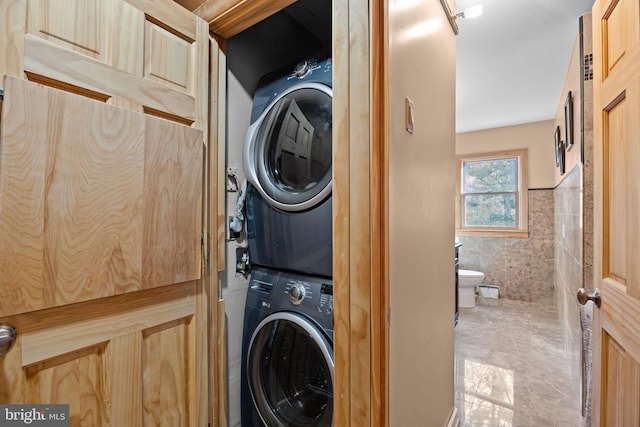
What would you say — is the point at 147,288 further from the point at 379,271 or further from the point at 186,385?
the point at 379,271

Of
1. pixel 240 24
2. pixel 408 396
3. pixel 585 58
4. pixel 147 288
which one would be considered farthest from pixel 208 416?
pixel 585 58

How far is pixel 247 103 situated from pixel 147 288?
104 centimetres

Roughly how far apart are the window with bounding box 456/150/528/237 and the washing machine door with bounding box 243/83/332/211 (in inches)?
154

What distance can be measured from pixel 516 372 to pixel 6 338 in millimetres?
2865

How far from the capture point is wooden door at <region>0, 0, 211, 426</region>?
2.49 feet

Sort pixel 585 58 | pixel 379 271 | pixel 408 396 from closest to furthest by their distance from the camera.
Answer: pixel 379 271, pixel 408 396, pixel 585 58

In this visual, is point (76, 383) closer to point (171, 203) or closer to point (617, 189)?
point (171, 203)

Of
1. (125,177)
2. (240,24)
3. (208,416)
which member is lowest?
(208,416)

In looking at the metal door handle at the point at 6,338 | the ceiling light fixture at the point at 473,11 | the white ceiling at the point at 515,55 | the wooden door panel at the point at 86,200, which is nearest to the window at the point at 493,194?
the white ceiling at the point at 515,55

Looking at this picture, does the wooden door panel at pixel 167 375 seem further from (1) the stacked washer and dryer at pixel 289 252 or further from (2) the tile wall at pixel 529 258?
(2) the tile wall at pixel 529 258

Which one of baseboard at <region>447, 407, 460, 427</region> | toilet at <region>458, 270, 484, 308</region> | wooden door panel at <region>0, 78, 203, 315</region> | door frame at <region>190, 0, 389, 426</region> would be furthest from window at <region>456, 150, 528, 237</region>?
wooden door panel at <region>0, 78, 203, 315</region>

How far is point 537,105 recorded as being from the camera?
3.52 metres

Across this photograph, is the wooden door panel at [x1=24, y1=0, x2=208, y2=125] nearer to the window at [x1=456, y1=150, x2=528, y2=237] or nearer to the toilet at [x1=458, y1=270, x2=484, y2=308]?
the toilet at [x1=458, y1=270, x2=484, y2=308]

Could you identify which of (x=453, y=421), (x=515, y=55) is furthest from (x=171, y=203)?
(x=515, y=55)
